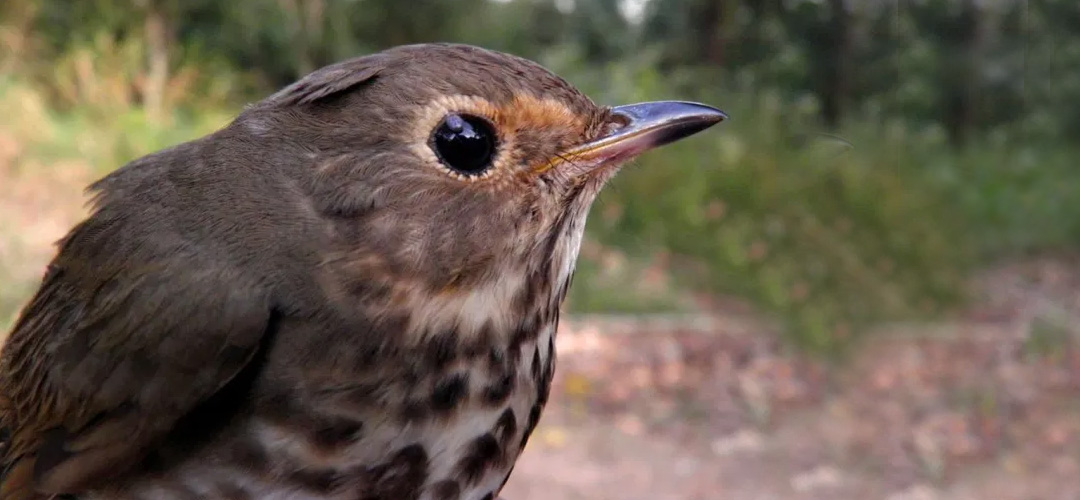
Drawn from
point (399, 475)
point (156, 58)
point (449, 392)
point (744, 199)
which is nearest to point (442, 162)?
point (449, 392)

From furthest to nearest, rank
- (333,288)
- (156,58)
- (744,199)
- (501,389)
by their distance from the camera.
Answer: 1. (156,58)
2. (744,199)
3. (501,389)
4. (333,288)

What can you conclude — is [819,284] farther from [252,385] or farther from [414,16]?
[414,16]

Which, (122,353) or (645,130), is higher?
(645,130)

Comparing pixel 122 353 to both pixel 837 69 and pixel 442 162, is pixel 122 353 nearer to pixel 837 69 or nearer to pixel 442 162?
pixel 442 162

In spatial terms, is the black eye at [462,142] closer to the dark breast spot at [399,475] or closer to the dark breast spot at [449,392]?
the dark breast spot at [449,392]

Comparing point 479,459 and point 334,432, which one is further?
point 479,459

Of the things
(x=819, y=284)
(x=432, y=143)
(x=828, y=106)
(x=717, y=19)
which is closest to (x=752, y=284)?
(x=819, y=284)

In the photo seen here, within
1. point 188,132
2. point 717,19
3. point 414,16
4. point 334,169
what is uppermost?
point 414,16

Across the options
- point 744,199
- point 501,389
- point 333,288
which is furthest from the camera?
point 744,199
